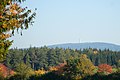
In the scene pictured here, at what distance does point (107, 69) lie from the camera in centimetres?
17162

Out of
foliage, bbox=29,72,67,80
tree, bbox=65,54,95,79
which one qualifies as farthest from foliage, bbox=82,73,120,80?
tree, bbox=65,54,95,79

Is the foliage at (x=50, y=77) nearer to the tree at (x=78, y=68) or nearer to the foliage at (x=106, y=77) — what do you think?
the tree at (x=78, y=68)

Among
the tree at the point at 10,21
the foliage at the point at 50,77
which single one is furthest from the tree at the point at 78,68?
the tree at the point at 10,21

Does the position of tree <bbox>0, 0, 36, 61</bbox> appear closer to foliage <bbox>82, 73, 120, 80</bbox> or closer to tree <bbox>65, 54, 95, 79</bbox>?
foliage <bbox>82, 73, 120, 80</bbox>

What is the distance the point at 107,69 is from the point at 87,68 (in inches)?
1788

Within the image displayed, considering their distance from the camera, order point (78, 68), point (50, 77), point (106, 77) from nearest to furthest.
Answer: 1. point (106, 77)
2. point (78, 68)
3. point (50, 77)

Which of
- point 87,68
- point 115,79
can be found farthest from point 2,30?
point 87,68

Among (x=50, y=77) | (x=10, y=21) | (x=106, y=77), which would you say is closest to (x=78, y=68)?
(x=50, y=77)

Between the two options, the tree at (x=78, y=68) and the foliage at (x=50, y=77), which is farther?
the tree at (x=78, y=68)

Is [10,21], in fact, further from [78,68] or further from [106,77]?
[78,68]

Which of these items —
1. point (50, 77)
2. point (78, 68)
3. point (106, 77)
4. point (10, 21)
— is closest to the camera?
point (10, 21)

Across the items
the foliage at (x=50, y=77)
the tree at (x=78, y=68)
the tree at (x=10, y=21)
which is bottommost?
the foliage at (x=50, y=77)

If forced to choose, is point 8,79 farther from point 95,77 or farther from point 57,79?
point 95,77

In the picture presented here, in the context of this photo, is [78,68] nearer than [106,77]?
No
